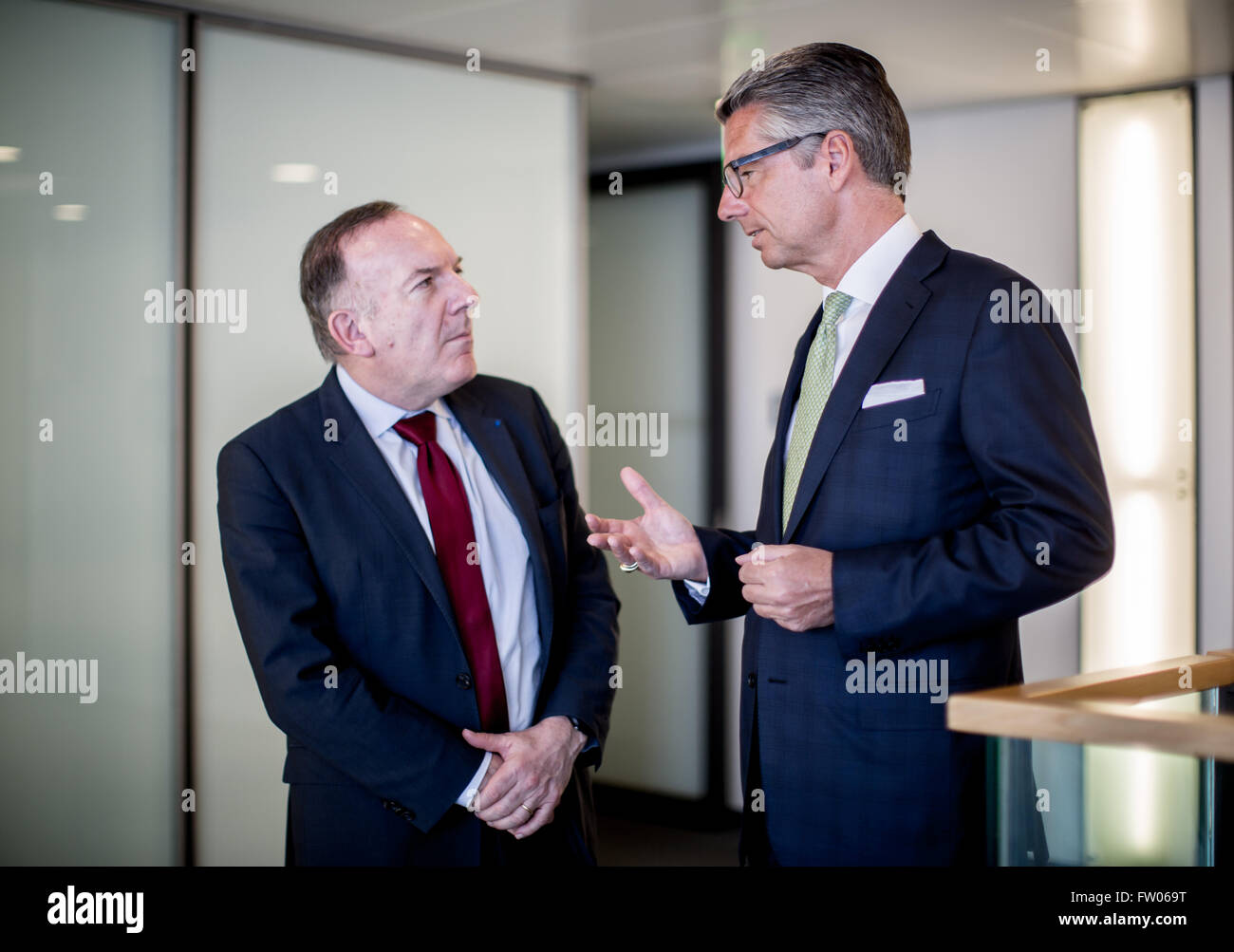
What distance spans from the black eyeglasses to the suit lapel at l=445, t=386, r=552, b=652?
27.7 inches

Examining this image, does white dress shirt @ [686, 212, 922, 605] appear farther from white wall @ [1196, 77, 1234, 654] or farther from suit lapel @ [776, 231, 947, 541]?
white wall @ [1196, 77, 1234, 654]

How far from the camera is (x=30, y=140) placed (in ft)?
10.3

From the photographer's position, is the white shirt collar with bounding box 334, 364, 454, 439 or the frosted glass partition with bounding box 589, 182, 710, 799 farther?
the frosted glass partition with bounding box 589, 182, 710, 799

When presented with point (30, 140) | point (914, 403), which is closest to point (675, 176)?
point (30, 140)

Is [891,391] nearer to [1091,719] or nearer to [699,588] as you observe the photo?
[699,588]

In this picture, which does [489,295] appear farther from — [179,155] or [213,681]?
[213,681]

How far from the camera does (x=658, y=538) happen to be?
2285mm

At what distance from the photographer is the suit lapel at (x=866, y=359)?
6.43 feet

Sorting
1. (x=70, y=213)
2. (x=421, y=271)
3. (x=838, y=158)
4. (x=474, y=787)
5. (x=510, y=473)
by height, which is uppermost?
(x=70, y=213)

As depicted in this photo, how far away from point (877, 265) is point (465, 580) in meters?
0.96

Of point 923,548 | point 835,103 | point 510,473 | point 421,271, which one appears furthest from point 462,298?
point 923,548

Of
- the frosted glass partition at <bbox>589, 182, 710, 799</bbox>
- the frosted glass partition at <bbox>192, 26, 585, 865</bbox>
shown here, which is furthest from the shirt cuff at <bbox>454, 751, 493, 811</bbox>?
the frosted glass partition at <bbox>589, 182, 710, 799</bbox>

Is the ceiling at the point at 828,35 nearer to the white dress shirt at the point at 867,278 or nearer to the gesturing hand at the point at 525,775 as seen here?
the white dress shirt at the point at 867,278

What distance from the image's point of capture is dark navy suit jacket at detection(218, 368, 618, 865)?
2170 mm
